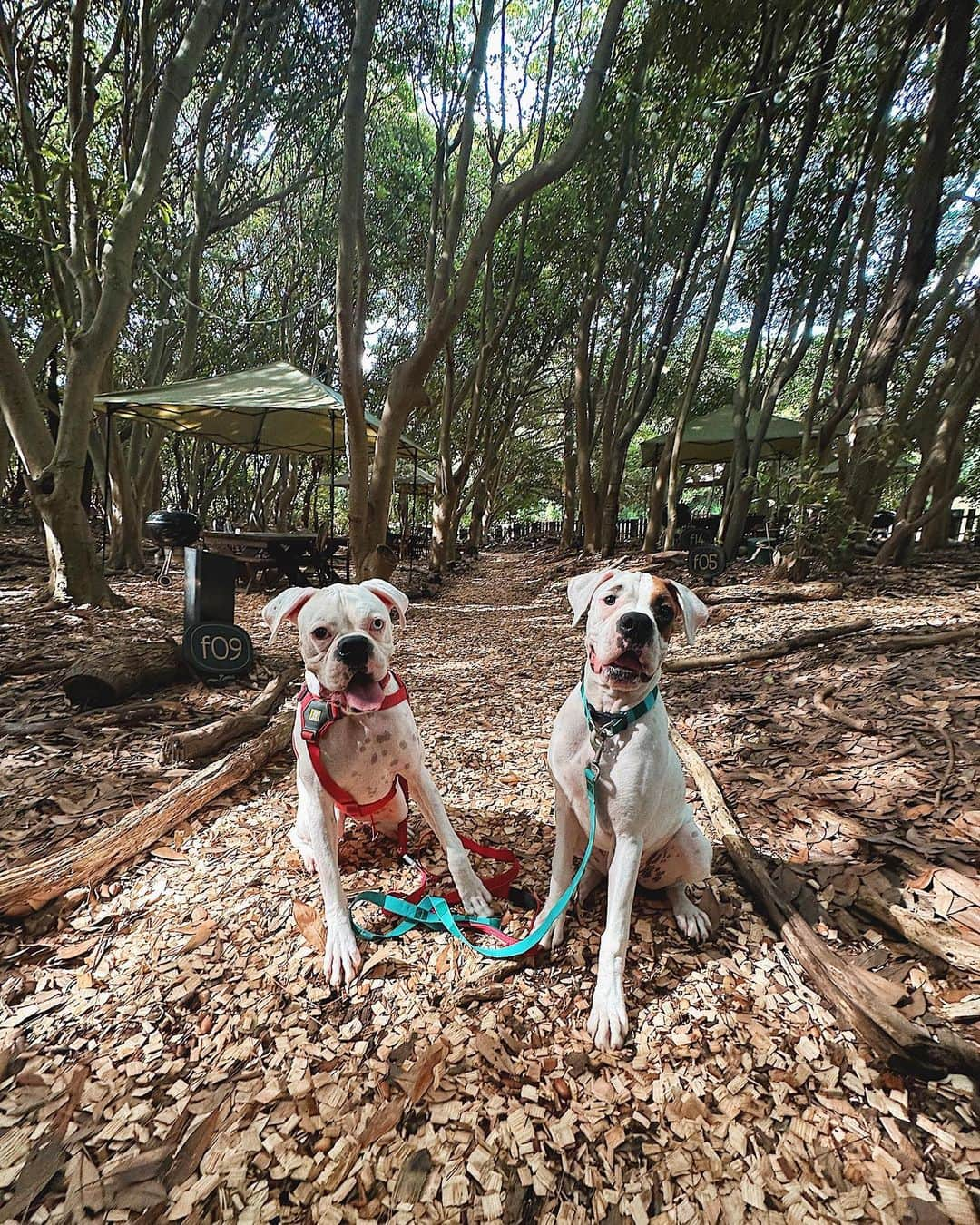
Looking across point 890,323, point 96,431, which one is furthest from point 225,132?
point 890,323

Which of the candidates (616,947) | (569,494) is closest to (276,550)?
(616,947)

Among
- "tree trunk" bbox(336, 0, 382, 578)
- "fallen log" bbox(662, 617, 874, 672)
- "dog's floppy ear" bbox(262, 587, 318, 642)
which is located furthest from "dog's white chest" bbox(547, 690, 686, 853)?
"tree trunk" bbox(336, 0, 382, 578)

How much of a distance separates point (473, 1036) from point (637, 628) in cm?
130

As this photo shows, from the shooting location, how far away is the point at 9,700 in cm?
363

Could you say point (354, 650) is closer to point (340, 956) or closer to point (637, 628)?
point (637, 628)

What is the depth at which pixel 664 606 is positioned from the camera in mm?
1760

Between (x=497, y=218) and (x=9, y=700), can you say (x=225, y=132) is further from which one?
(x=9, y=700)

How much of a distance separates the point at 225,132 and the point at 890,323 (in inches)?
412

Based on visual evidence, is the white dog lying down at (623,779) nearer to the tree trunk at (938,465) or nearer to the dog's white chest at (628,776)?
the dog's white chest at (628,776)

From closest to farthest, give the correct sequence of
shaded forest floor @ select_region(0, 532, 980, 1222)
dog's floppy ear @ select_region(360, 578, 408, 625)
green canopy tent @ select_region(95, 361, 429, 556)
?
1. shaded forest floor @ select_region(0, 532, 980, 1222)
2. dog's floppy ear @ select_region(360, 578, 408, 625)
3. green canopy tent @ select_region(95, 361, 429, 556)

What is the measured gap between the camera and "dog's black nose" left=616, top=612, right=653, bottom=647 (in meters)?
1.60

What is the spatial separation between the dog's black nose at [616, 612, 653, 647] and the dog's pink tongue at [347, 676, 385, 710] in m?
0.85

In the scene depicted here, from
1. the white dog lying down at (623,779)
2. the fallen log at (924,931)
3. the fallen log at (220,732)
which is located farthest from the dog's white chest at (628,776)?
the fallen log at (220,732)

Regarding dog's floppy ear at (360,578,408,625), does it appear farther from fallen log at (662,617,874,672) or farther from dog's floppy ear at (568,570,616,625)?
fallen log at (662,617,874,672)
